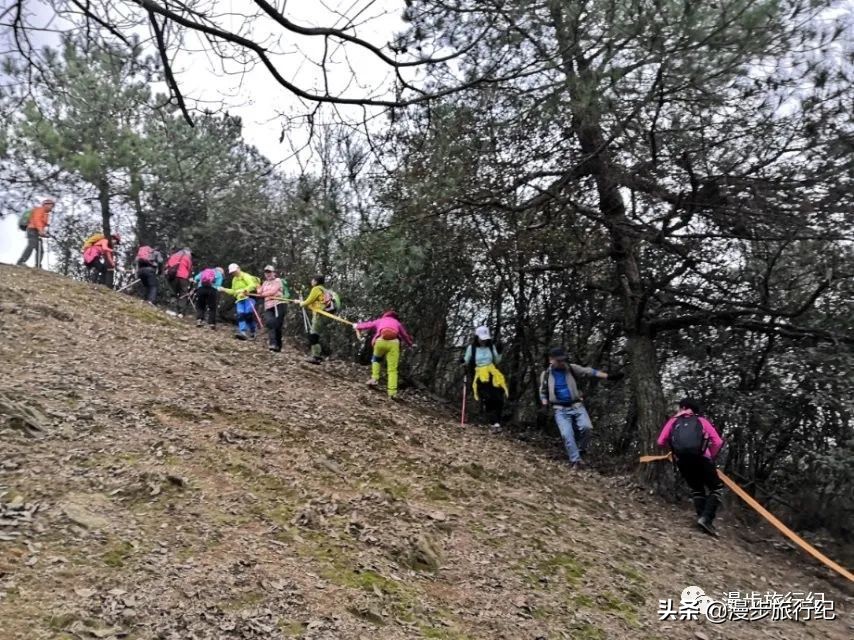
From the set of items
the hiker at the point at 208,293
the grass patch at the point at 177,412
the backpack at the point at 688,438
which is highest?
the hiker at the point at 208,293

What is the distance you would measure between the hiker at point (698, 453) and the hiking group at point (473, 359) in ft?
0.04

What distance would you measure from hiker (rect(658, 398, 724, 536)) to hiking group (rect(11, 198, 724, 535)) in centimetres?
1

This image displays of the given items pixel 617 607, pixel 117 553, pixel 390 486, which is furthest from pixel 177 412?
pixel 617 607

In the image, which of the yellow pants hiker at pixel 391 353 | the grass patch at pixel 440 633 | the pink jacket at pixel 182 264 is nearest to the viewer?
the grass patch at pixel 440 633

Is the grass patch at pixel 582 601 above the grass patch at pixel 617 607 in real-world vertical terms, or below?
above

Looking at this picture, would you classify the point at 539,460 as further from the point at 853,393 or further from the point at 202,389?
the point at 202,389

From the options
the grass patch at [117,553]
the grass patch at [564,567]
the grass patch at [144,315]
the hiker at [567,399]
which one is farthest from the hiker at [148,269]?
the grass patch at [564,567]

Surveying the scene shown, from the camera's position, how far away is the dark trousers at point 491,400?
1067 cm

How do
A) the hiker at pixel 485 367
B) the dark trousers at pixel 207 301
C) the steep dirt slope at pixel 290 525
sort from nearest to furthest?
the steep dirt slope at pixel 290 525 → the hiker at pixel 485 367 → the dark trousers at pixel 207 301

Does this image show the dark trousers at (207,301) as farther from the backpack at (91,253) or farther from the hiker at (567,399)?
the hiker at (567,399)

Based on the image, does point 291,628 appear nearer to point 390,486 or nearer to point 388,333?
point 390,486

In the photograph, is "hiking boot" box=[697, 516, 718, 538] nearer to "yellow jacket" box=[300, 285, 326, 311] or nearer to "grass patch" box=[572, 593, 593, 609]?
"grass patch" box=[572, 593, 593, 609]

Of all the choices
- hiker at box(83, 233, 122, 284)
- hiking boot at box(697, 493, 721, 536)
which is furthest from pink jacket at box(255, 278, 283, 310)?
hiking boot at box(697, 493, 721, 536)

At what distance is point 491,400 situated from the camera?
1086cm
